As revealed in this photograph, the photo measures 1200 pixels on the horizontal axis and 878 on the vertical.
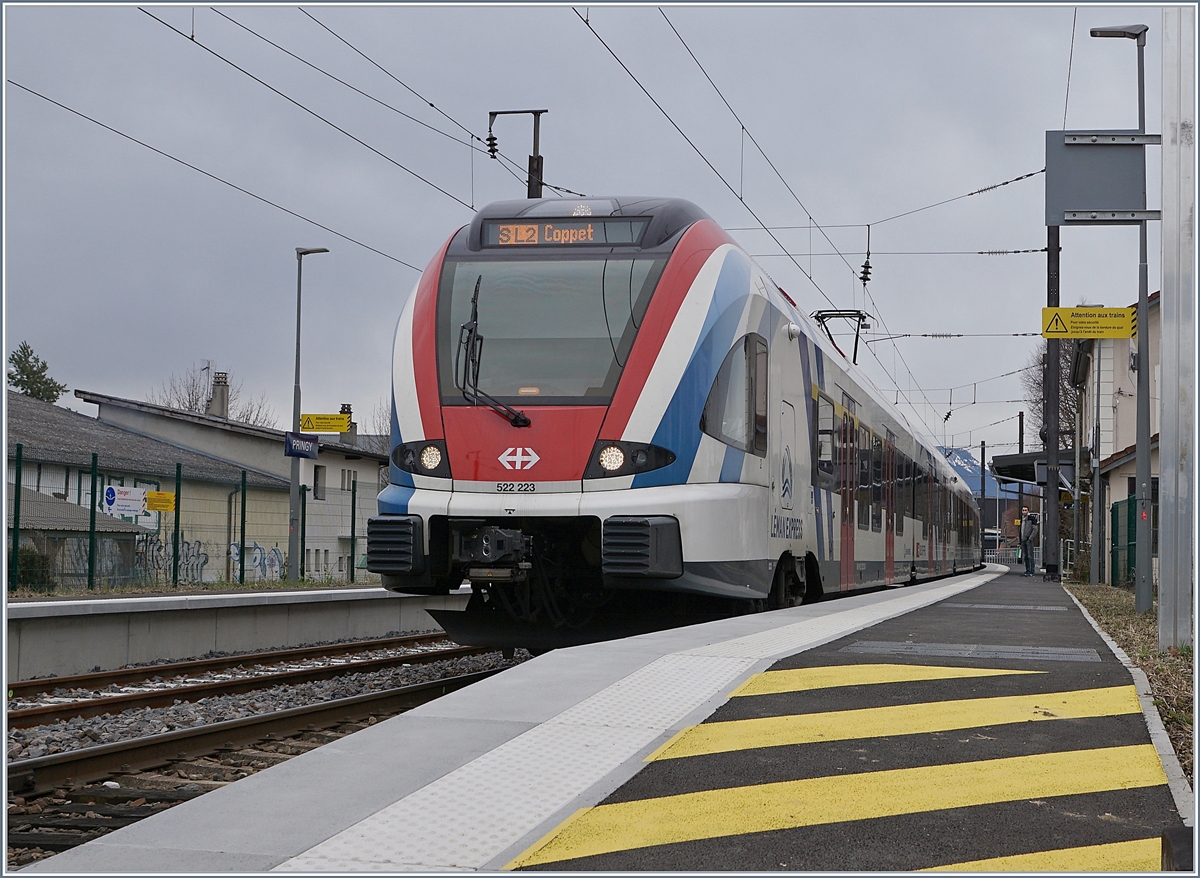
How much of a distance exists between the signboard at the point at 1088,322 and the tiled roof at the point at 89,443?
20.1 m

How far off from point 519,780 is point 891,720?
1.78 m

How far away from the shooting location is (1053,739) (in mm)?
4992

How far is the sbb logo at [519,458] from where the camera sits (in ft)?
28.7

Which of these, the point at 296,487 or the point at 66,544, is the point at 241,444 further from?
the point at 66,544

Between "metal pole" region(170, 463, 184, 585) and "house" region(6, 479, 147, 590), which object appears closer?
"house" region(6, 479, 147, 590)

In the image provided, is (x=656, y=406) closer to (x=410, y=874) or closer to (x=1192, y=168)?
(x=1192, y=168)

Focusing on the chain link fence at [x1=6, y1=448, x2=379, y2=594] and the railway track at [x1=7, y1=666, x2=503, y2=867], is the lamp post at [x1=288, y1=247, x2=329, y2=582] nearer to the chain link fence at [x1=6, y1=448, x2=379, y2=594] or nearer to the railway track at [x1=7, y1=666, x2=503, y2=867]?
the chain link fence at [x1=6, y1=448, x2=379, y2=594]

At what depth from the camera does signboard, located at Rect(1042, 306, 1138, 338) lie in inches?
656

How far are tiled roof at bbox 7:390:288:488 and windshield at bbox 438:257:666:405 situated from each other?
79.0 ft

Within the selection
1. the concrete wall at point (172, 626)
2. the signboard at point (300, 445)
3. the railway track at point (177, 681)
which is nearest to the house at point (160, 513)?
the signboard at point (300, 445)

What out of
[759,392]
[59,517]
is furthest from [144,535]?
[759,392]

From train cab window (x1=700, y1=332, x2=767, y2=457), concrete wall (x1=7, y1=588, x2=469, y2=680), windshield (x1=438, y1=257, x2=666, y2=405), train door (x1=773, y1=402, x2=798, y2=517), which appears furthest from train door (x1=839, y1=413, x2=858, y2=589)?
windshield (x1=438, y1=257, x2=666, y2=405)

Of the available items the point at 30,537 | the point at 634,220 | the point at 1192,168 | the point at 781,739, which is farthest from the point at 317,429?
the point at 781,739

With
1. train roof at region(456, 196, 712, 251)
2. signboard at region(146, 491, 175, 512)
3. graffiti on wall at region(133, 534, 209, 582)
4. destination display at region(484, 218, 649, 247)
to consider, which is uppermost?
train roof at region(456, 196, 712, 251)
